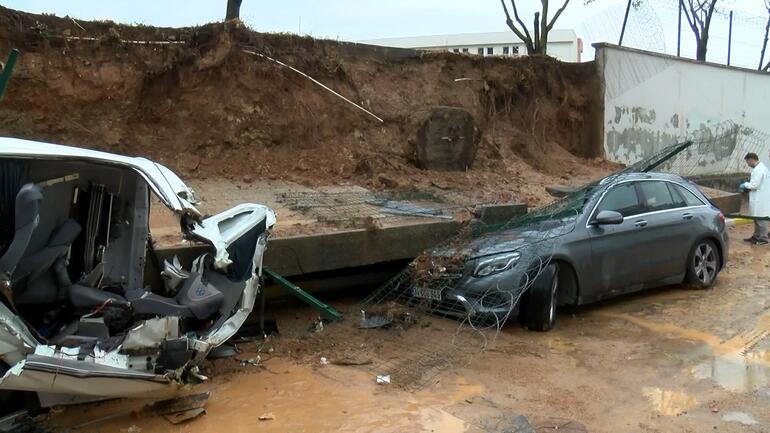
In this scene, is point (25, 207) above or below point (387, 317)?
above

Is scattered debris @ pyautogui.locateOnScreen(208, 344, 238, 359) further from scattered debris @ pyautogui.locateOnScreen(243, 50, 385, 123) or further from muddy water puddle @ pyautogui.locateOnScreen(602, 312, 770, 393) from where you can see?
scattered debris @ pyautogui.locateOnScreen(243, 50, 385, 123)

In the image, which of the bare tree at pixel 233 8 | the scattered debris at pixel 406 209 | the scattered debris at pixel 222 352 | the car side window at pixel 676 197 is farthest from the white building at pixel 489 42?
the scattered debris at pixel 222 352

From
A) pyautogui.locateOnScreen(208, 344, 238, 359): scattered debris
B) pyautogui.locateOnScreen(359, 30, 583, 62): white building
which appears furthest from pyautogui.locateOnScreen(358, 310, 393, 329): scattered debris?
pyautogui.locateOnScreen(359, 30, 583, 62): white building

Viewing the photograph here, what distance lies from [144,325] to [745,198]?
18.5 metres

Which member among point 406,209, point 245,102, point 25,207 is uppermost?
point 245,102

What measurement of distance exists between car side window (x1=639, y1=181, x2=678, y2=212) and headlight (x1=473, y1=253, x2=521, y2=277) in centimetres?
250

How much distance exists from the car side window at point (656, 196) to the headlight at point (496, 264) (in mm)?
2500

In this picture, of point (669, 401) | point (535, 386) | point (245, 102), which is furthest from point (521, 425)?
point (245, 102)

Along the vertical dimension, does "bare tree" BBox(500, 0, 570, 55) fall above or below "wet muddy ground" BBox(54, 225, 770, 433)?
above

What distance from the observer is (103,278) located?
5617mm

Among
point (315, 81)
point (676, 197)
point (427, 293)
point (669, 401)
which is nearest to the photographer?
point (669, 401)

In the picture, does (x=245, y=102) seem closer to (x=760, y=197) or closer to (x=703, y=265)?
(x=703, y=265)

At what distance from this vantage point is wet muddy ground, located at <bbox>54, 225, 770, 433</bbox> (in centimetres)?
491

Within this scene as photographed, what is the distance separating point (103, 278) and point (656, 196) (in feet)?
22.1
